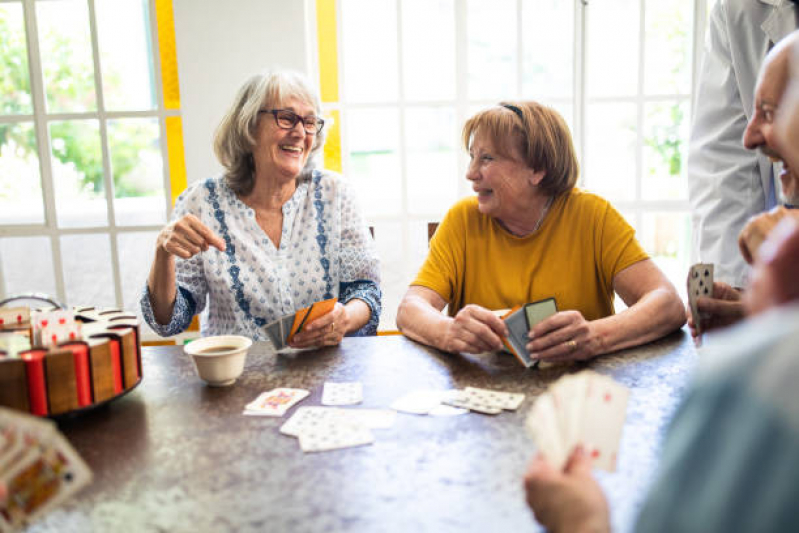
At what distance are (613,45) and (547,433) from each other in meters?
3.00

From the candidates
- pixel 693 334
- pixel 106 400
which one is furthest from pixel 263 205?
pixel 693 334

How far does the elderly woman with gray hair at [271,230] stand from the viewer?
1946 millimetres

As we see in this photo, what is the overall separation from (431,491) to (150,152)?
112 inches

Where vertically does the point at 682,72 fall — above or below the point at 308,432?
above

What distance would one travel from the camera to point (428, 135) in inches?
131

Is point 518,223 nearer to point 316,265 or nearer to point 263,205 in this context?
point 316,265

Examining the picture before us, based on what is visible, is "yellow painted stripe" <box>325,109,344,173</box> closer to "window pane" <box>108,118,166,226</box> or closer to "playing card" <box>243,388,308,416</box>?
"window pane" <box>108,118,166,226</box>

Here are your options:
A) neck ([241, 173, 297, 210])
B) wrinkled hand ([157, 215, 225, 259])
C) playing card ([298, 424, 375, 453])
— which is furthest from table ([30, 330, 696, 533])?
neck ([241, 173, 297, 210])

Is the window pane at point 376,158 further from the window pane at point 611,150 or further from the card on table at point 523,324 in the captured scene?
the card on table at point 523,324

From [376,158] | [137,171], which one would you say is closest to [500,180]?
[376,158]

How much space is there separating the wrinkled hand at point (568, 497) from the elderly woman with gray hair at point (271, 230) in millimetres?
1198

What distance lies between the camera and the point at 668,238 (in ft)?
11.5

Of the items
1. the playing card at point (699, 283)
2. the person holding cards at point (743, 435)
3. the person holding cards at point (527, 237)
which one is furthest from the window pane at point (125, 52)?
the person holding cards at point (743, 435)

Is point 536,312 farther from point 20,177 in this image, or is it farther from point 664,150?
point 20,177
